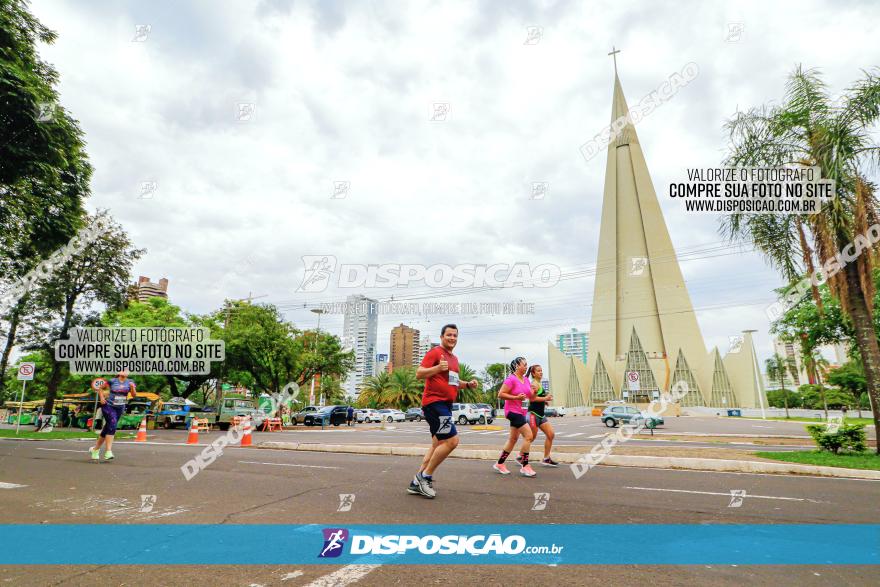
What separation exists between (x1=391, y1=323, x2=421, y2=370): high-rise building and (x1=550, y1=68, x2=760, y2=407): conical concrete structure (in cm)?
6166

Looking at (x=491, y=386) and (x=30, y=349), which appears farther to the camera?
(x=491, y=386)

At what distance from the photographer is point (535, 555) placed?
337cm

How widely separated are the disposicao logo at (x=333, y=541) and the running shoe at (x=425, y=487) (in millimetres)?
1371

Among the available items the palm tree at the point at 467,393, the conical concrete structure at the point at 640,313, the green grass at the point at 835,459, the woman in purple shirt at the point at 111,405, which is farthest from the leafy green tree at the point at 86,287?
the conical concrete structure at the point at 640,313

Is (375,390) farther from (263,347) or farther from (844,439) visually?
(844,439)

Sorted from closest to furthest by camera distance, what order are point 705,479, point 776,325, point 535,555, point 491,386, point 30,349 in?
point 535,555, point 705,479, point 776,325, point 30,349, point 491,386

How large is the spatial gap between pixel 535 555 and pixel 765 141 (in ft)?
42.1

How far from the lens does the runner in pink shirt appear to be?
7.18m

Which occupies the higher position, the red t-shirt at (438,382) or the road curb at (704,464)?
the red t-shirt at (438,382)

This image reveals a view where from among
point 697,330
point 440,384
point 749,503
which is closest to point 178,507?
point 440,384

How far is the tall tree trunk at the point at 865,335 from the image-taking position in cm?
1087

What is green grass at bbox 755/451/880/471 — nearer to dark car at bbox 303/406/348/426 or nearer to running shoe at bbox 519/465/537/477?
running shoe at bbox 519/465/537/477

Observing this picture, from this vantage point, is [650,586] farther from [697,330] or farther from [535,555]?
[697,330]

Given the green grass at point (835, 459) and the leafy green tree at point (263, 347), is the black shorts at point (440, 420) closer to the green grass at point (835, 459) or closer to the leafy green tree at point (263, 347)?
the green grass at point (835, 459)
